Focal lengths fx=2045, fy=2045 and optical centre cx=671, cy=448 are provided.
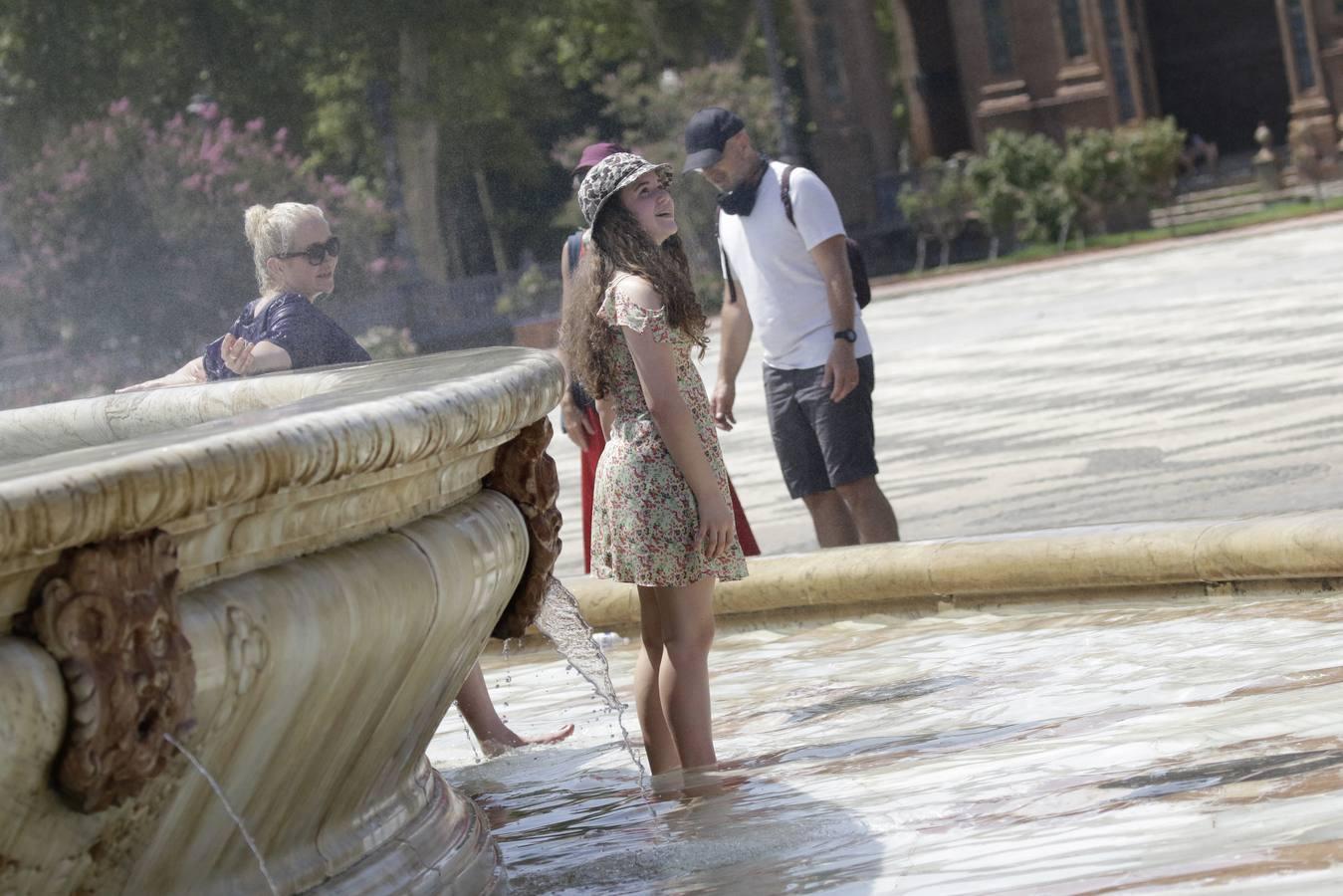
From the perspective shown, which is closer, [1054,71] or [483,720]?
[483,720]

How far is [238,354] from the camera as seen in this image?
203 inches

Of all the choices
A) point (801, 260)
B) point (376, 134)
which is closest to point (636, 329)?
point (801, 260)

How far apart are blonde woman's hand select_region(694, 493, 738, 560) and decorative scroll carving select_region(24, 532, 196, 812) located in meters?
1.82

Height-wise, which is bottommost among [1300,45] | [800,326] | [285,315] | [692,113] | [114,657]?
[800,326]

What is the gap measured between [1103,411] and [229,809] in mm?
9332

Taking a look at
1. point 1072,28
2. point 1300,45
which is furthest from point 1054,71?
point 1300,45

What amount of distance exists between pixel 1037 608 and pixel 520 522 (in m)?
2.71

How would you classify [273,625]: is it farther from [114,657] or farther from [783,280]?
[783,280]

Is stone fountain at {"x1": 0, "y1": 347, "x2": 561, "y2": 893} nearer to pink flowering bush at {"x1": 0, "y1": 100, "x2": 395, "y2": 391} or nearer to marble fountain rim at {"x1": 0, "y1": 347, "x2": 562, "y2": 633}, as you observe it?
marble fountain rim at {"x1": 0, "y1": 347, "x2": 562, "y2": 633}

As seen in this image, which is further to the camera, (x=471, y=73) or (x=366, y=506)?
(x=471, y=73)

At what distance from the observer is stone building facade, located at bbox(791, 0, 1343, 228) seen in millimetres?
37219

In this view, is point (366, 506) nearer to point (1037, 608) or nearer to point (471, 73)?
point (1037, 608)

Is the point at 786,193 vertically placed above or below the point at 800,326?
above

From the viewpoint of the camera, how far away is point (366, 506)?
2.93 m
